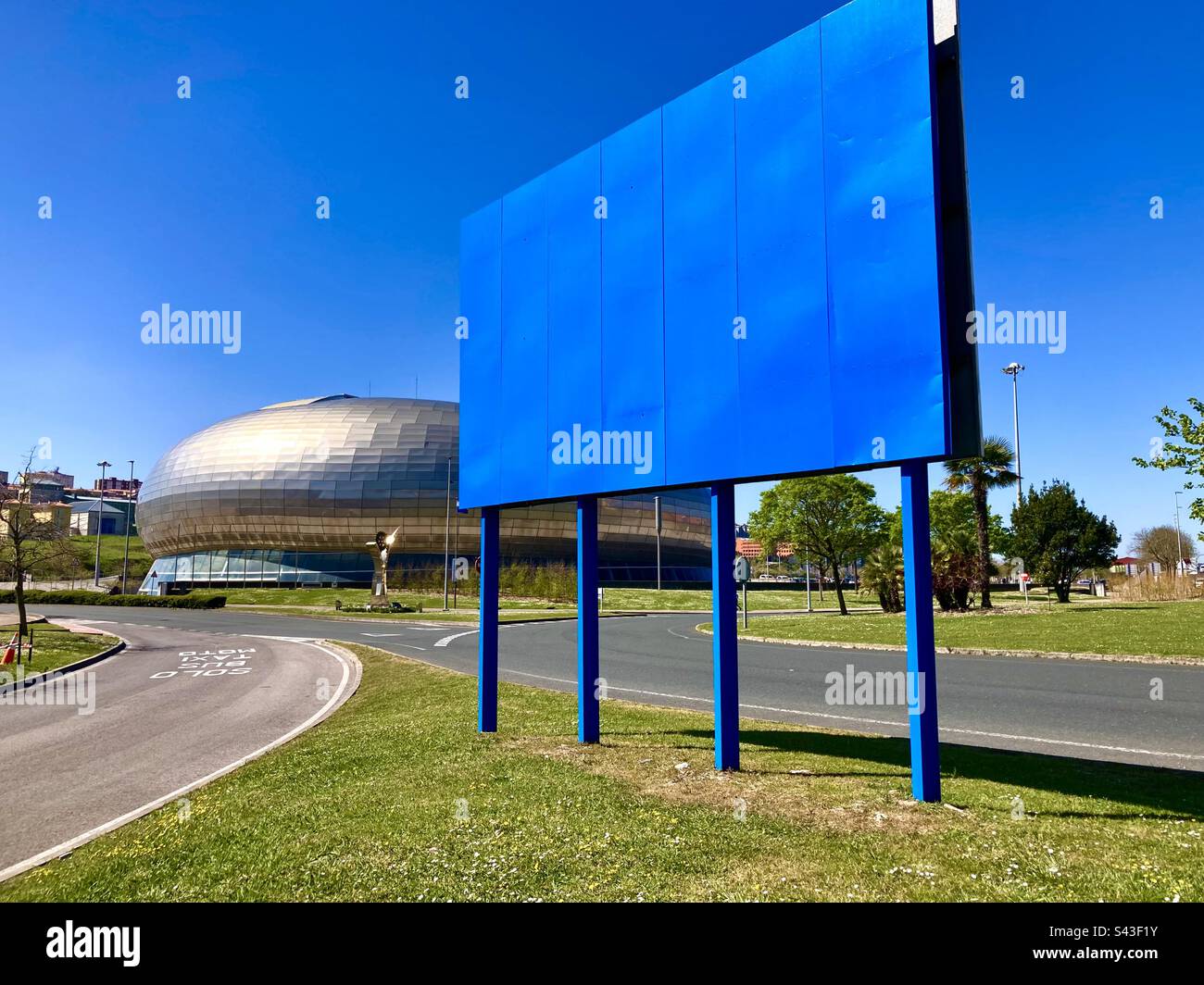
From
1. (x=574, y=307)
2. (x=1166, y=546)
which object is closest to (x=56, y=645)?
(x=574, y=307)

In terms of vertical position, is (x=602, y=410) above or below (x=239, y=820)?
above

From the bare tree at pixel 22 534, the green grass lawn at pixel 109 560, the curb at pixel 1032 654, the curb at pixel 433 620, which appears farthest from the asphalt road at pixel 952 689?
the green grass lawn at pixel 109 560

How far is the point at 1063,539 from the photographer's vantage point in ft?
187

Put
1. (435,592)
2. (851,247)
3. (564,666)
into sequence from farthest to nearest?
(435,592)
(564,666)
(851,247)

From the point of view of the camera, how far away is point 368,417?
8594 cm

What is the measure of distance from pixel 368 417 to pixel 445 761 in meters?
82.9

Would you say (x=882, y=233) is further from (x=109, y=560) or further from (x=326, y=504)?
(x=109, y=560)

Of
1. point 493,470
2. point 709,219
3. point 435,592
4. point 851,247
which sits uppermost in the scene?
point 709,219

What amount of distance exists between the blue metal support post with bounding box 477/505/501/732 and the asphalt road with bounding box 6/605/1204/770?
5.43ft

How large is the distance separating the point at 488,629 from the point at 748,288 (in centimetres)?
593

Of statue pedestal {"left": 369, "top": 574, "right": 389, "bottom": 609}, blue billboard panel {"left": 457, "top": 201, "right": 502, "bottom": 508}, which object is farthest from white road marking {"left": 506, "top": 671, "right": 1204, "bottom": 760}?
statue pedestal {"left": 369, "top": 574, "right": 389, "bottom": 609}

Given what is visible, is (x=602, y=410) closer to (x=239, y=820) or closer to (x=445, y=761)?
(x=445, y=761)
